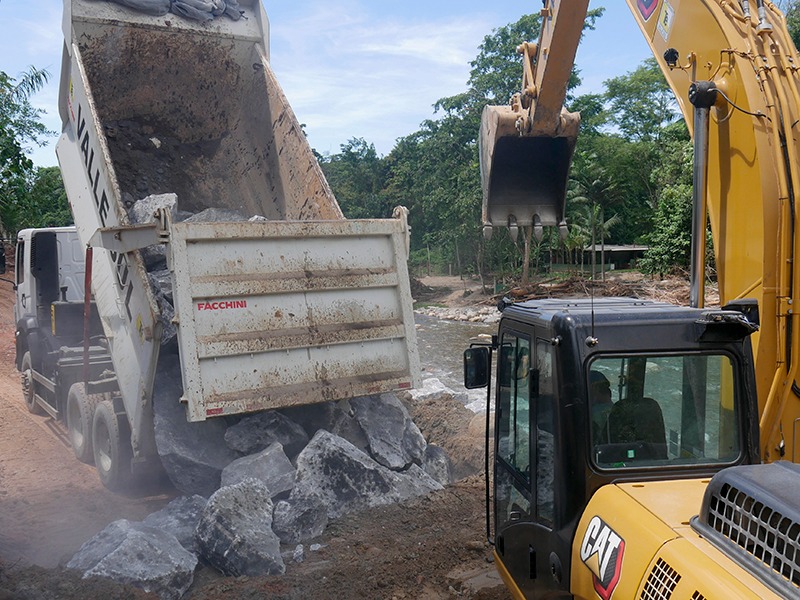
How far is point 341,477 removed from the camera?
16.9 ft

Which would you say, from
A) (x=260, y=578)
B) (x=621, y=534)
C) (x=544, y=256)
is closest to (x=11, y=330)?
(x=260, y=578)

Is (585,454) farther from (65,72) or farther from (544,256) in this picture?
(544,256)

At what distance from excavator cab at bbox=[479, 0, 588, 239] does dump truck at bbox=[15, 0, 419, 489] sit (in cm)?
120

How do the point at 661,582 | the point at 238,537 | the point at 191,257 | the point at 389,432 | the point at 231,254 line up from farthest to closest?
the point at 389,432 → the point at 231,254 → the point at 191,257 → the point at 238,537 → the point at 661,582

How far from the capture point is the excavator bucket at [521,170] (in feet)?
15.0

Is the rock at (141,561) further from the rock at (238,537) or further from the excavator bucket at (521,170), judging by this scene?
the excavator bucket at (521,170)

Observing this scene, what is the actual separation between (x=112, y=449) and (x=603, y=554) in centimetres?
454

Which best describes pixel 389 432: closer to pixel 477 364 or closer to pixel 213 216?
pixel 213 216

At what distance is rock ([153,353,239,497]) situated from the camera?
524 cm

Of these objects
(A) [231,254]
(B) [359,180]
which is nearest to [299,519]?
(A) [231,254]

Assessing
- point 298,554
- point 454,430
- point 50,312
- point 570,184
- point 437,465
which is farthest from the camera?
point 570,184

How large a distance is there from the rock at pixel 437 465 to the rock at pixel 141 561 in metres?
2.12

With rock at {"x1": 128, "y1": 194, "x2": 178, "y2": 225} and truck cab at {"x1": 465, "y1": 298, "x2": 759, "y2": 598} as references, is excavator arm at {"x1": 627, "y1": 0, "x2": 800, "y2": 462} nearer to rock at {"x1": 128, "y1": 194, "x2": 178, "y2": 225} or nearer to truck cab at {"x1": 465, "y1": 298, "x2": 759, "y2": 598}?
truck cab at {"x1": 465, "y1": 298, "x2": 759, "y2": 598}

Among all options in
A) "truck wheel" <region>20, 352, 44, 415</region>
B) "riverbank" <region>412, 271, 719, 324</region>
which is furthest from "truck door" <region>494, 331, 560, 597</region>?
"riverbank" <region>412, 271, 719, 324</region>
